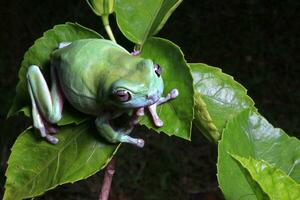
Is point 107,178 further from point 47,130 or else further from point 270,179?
point 270,179

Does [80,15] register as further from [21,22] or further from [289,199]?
[289,199]

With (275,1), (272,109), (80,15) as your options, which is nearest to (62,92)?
(272,109)

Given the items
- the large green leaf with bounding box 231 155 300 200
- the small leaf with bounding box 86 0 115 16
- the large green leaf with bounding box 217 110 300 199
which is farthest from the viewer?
the small leaf with bounding box 86 0 115 16

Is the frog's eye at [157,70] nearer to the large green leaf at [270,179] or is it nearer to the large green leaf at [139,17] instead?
the large green leaf at [139,17]

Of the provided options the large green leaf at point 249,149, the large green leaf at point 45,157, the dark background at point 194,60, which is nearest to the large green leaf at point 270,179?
the large green leaf at point 249,149

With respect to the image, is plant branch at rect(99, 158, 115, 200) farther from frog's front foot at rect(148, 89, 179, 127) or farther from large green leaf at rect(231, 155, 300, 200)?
large green leaf at rect(231, 155, 300, 200)

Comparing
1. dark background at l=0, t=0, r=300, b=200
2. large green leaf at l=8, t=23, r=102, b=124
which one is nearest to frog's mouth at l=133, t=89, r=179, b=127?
large green leaf at l=8, t=23, r=102, b=124
